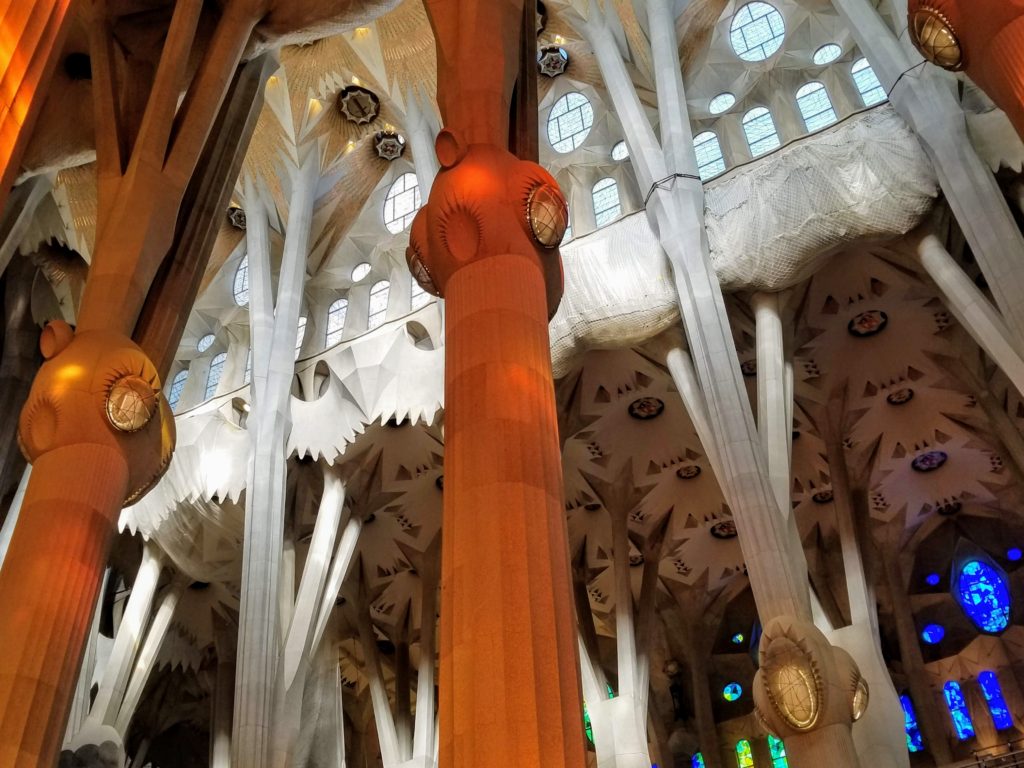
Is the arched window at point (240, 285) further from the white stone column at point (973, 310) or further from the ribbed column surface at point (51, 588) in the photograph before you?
the white stone column at point (973, 310)

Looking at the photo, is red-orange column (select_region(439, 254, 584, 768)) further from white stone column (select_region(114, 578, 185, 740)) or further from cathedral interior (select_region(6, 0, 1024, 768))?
white stone column (select_region(114, 578, 185, 740))

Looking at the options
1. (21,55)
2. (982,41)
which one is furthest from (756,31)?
(21,55)

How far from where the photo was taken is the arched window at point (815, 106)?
13901mm

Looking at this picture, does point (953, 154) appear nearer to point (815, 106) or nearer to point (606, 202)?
point (815, 106)

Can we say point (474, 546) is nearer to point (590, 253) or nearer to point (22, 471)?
point (590, 253)

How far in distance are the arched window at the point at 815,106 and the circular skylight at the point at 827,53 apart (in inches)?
13.2

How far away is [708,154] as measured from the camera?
47.4ft

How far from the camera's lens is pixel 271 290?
51.6 ft

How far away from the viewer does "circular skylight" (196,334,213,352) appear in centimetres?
1828

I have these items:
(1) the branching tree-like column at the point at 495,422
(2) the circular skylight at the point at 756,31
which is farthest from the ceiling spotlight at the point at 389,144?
(1) the branching tree-like column at the point at 495,422

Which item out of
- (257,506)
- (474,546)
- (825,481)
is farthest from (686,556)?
(474,546)

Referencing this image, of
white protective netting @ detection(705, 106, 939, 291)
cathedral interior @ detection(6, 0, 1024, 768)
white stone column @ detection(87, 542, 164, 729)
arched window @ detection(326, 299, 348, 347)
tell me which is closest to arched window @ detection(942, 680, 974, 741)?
cathedral interior @ detection(6, 0, 1024, 768)

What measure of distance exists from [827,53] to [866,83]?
762 mm

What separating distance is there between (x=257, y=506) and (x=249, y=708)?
8.79ft
